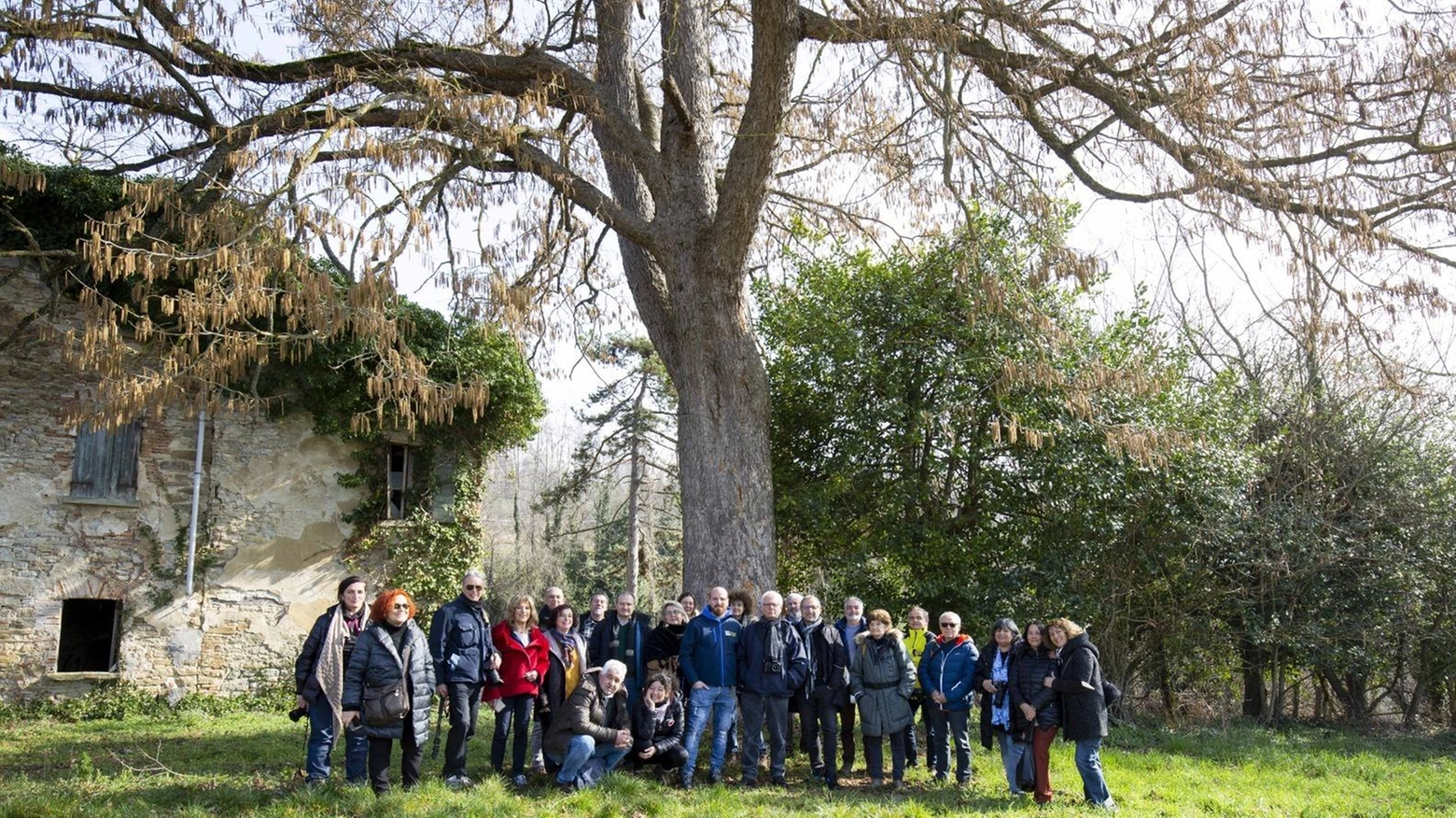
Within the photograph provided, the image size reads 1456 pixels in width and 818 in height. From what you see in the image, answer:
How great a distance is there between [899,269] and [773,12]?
458cm

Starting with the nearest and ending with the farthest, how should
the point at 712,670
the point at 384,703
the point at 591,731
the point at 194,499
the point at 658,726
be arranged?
the point at 384,703 < the point at 591,731 < the point at 658,726 < the point at 712,670 < the point at 194,499

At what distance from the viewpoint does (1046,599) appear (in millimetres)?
11164

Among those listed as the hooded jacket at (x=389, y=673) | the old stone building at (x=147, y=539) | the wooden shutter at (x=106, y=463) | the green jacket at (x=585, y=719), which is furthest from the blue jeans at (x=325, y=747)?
the wooden shutter at (x=106, y=463)

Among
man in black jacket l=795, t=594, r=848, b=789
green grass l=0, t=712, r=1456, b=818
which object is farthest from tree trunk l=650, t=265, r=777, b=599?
green grass l=0, t=712, r=1456, b=818

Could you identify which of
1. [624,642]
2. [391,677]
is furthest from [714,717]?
[391,677]

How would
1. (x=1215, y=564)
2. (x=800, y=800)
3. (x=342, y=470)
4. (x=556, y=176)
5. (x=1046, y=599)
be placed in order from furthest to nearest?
(x=342, y=470) < (x=1215, y=564) < (x=1046, y=599) < (x=556, y=176) < (x=800, y=800)

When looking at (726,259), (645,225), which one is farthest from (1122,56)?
(645,225)

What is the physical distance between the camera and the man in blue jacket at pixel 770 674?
25.5ft

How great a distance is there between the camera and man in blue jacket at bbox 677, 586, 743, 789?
777 centimetres

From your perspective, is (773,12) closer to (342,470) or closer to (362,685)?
(362,685)

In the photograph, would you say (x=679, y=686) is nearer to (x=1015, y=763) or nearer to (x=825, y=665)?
(x=825, y=665)

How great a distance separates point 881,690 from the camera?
7875 mm

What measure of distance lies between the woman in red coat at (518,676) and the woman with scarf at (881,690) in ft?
7.93

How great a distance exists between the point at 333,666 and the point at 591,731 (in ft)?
5.78
